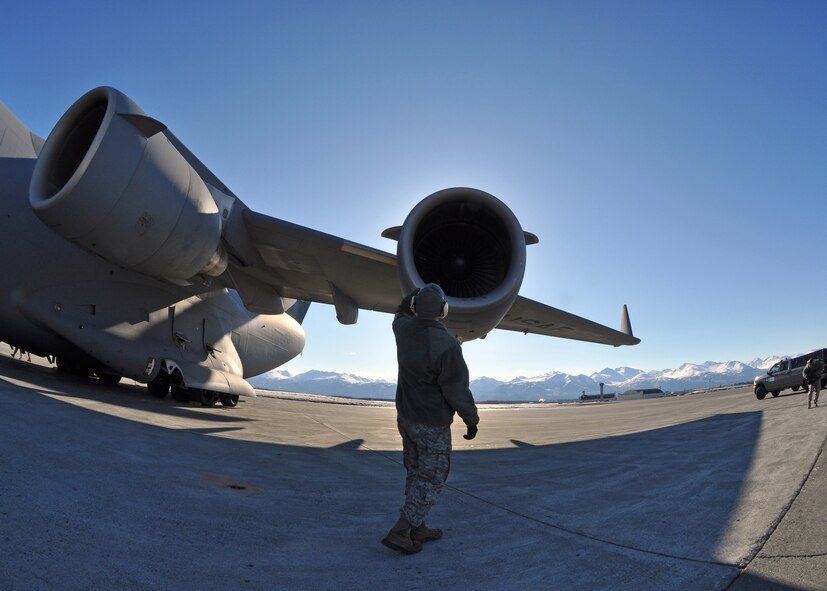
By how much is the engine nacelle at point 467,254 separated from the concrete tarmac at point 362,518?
Result: 1.89m

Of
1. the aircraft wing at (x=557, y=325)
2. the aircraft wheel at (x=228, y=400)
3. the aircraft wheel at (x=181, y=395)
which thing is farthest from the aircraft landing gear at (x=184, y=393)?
the aircraft wing at (x=557, y=325)

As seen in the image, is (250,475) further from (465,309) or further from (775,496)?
(775,496)

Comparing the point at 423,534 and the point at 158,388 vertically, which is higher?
the point at 158,388

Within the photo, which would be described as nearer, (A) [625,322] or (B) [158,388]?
(B) [158,388]

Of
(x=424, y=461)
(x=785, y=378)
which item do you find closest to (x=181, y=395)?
(x=424, y=461)

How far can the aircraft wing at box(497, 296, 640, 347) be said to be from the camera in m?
8.31

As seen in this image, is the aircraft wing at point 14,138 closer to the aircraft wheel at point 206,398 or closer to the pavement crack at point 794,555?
the aircraft wheel at point 206,398

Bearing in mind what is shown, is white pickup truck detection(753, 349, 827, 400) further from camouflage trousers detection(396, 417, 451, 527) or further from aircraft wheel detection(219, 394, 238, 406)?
camouflage trousers detection(396, 417, 451, 527)

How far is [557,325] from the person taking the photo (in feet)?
30.8

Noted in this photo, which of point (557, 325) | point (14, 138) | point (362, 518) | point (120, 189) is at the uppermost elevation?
point (14, 138)

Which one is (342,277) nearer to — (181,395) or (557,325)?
(181,395)

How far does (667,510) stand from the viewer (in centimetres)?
247

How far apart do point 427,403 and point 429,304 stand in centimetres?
50

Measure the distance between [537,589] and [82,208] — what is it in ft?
17.2
